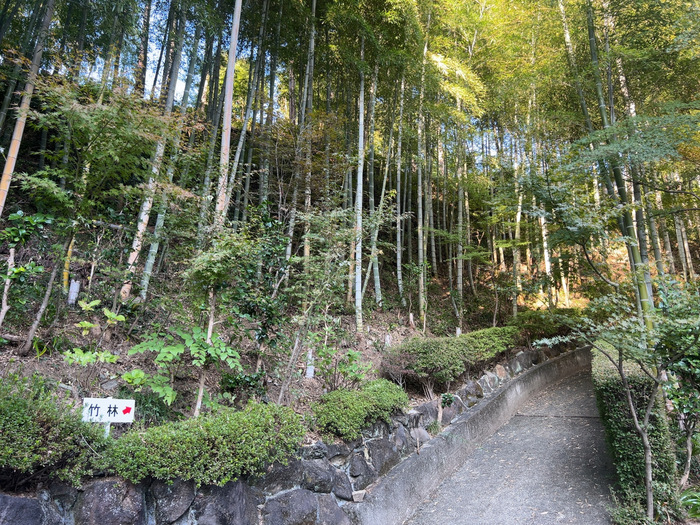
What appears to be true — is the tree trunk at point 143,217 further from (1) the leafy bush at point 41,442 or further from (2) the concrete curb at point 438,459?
(2) the concrete curb at point 438,459

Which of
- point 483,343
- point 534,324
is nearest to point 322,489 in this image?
point 483,343

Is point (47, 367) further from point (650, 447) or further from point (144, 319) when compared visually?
point (650, 447)

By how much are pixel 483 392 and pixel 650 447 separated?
2580mm

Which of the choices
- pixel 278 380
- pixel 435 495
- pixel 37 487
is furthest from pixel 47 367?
pixel 435 495

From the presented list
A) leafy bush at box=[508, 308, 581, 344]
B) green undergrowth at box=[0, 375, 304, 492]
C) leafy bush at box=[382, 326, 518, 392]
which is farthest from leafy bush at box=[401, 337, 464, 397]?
leafy bush at box=[508, 308, 581, 344]

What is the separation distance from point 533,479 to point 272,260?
3.31m

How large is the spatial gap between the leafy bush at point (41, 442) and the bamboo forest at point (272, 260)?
11 millimetres

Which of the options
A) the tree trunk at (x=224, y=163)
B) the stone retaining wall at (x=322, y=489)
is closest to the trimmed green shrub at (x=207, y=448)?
the stone retaining wall at (x=322, y=489)

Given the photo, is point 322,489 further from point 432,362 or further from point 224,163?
point 224,163

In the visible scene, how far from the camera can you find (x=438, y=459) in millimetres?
3855

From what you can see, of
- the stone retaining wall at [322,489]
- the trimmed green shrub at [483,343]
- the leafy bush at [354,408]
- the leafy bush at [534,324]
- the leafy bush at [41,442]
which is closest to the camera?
the leafy bush at [41,442]

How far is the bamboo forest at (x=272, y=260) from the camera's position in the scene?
7.61 feet

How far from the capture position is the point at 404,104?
7.94 m

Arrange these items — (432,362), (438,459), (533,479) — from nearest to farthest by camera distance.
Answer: (533,479), (438,459), (432,362)
